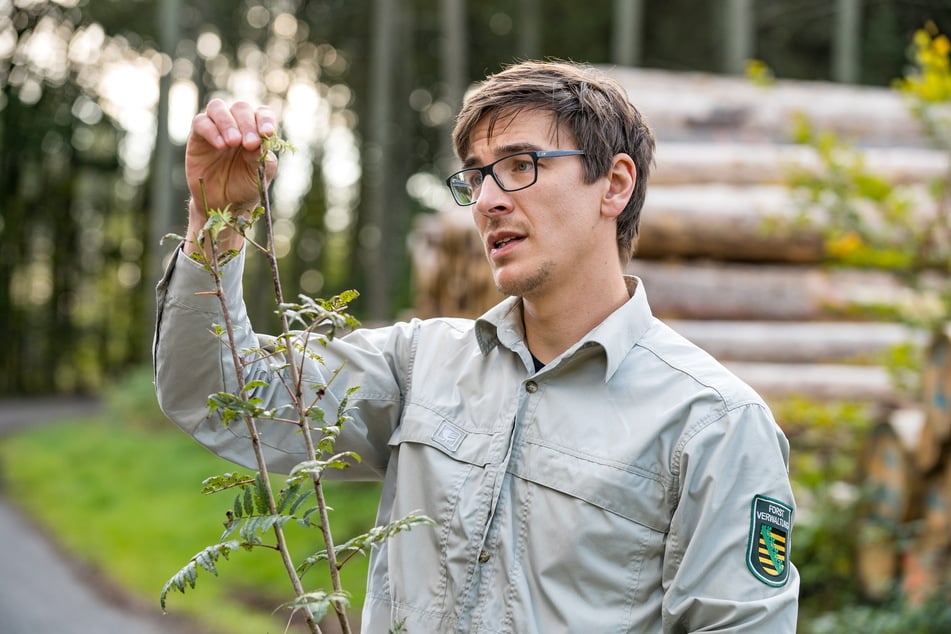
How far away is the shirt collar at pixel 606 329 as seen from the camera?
205 centimetres

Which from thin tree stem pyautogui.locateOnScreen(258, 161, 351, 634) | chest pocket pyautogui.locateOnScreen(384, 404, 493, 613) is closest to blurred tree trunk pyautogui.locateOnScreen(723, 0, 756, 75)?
chest pocket pyautogui.locateOnScreen(384, 404, 493, 613)

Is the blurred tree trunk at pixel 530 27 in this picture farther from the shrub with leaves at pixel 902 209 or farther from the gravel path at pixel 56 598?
the shrub with leaves at pixel 902 209

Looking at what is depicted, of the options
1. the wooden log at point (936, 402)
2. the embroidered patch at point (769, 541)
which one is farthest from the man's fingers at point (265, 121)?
the wooden log at point (936, 402)

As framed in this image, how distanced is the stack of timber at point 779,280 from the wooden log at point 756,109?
1 cm

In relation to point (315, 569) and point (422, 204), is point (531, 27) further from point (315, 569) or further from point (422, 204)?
point (315, 569)

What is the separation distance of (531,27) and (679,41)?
2.66m

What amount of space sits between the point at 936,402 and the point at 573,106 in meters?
3.00

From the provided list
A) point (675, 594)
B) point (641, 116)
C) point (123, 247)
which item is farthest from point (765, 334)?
point (123, 247)

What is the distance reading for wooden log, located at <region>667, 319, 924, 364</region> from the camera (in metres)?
6.66

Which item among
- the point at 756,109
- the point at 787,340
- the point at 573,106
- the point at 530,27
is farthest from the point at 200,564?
the point at 530,27

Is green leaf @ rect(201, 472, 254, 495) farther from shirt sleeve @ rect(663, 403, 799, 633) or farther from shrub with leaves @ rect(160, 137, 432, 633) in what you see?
shirt sleeve @ rect(663, 403, 799, 633)

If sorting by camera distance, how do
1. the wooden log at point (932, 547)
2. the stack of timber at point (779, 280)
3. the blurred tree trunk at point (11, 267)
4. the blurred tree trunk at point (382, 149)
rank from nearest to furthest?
the wooden log at point (932, 547), the stack of timber at point (779, 280), the blurred tree trunk at point (382, 149), the blurred tree trunk at point (11, 267)

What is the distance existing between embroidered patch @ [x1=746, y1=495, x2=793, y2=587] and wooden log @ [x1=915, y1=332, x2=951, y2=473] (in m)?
2.84

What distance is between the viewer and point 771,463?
1.88 meters
